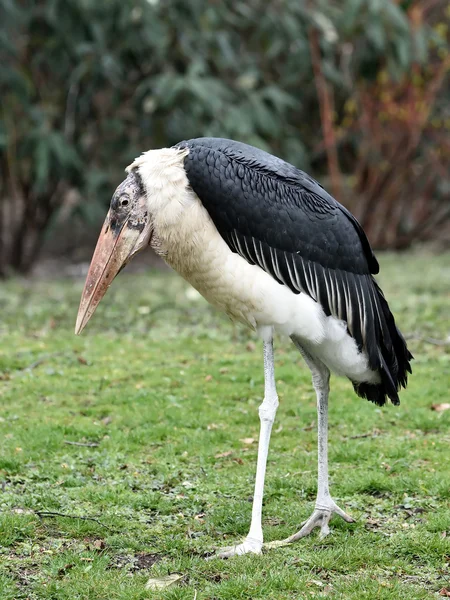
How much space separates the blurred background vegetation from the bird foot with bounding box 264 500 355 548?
24.6ft

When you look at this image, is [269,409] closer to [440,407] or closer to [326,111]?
[440,407]

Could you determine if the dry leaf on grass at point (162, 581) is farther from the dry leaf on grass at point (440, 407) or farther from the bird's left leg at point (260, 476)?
the dry leaf on grass at point (440, 407)

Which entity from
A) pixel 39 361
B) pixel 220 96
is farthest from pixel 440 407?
pixel 220 96

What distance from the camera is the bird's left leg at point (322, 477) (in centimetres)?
424

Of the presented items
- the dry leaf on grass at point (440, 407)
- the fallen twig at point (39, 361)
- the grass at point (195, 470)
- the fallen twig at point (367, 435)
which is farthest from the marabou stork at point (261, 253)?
the fallen twig at point (39, 361)

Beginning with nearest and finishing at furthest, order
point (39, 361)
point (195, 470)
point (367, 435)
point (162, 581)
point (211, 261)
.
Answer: point (162, 581)
point (211, 261)
point (195, 470)
point (367, 435)
point (39, 361)

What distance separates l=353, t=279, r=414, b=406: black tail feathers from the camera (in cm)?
431

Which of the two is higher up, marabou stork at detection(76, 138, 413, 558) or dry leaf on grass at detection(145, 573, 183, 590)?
marabou stork at detection(76, 138, 413, 558)

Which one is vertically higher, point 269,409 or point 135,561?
point 269,409

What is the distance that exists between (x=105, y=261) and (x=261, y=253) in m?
0.75

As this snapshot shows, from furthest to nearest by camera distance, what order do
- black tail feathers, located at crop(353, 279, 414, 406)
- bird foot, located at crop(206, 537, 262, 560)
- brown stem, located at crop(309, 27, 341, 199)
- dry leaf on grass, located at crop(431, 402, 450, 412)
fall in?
brown stem, located at crop(309, 27, 341, 199), dry leaf on grass, located at crop(431, 402, 450, 412), black tail feathers, located at crop(353, 279, 414, 406), bird foot, located at crop(206, 537, 262, 560)

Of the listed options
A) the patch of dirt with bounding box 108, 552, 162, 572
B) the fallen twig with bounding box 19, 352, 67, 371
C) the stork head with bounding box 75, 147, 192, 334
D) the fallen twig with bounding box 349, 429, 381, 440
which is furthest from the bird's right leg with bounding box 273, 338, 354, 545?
the fallen twig with bounding box 19, 352, 67, 371

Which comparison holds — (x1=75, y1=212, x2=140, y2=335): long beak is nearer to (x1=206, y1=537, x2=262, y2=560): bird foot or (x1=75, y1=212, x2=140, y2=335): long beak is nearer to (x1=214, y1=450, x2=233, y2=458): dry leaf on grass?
(x1=206, y1=537, x2=262, y2=560): bird foot

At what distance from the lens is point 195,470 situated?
5.00 metres
